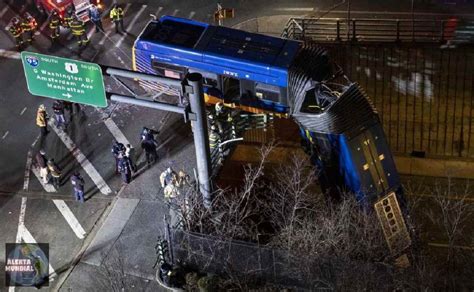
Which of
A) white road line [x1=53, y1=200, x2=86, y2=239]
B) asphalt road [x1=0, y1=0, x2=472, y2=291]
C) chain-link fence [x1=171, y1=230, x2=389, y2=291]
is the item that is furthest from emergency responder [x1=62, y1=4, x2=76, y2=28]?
chain-link fence [x1=171, y1=230, x2=389, y2=291]

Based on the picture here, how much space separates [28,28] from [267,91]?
1355 cm

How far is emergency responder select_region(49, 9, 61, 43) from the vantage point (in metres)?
43.7

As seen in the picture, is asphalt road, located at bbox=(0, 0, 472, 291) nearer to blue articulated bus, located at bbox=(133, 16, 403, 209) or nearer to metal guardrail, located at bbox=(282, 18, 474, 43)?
metal guardrail, located at bbox=(282, 18, 474, 43)

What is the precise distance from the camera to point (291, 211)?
31797 millimetres

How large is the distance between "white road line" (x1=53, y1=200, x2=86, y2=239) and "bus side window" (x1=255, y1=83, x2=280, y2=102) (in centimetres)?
768

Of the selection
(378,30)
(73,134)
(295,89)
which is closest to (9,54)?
(73,134)

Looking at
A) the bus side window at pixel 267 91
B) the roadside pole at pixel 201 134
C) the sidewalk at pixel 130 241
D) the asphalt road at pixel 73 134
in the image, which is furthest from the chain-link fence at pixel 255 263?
the bus side window at pixel 267 91

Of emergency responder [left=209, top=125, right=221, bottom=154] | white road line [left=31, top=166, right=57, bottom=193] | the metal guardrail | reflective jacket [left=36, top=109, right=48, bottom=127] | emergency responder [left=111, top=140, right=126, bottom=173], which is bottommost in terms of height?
white road line [left=31, top=166, right=57, bottom=193]

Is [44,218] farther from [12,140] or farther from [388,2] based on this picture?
[388,2]

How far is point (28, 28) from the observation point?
44156 mm

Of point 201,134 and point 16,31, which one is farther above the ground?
point 201,134

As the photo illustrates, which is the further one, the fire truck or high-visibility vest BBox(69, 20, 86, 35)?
the fire truck

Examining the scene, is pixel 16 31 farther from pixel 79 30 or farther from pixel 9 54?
pixel 79 30

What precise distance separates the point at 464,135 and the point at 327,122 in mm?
7378
